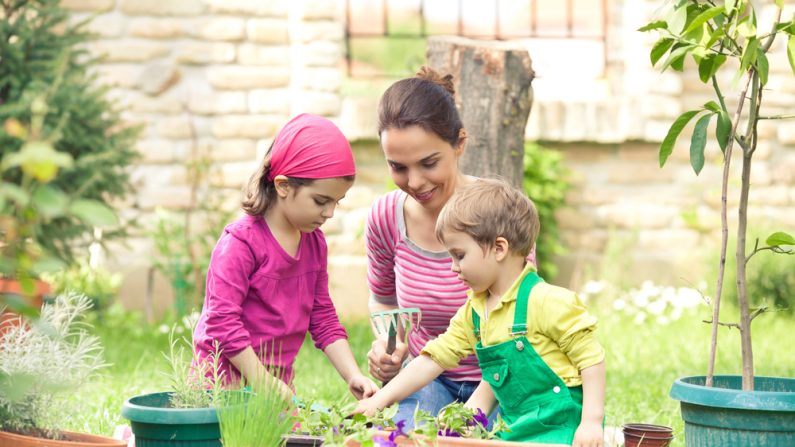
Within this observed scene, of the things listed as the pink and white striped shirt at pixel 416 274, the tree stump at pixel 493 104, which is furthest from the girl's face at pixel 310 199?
the tree stump at pixel 493 104

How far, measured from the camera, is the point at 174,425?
88.7 inches

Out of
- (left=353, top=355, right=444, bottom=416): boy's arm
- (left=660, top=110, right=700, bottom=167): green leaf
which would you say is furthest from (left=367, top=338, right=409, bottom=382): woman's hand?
(left=660, top=110, right=700, bottom=167): green leaf

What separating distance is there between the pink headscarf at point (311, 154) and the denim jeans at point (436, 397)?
715 mm

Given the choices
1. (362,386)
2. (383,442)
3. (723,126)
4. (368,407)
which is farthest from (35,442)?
(723,126)

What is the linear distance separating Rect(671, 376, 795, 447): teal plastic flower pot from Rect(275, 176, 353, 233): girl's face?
1.09 metres

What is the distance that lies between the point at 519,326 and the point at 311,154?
77 centimetres

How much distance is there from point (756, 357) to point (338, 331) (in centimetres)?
289

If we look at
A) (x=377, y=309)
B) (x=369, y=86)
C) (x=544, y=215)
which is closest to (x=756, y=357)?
(x=544, y=215)

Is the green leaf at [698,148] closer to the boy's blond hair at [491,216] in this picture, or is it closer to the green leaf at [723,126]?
the green leaf at [723,126]

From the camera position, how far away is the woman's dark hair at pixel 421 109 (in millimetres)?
2969

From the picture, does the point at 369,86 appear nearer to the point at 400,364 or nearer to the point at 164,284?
the point at 164,284

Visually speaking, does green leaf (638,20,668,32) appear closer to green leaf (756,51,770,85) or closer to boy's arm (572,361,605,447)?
green leaf (756,51,770,85)

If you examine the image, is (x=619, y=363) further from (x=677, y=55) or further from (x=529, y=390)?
(x=677, y=55)

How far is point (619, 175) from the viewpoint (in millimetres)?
7164
